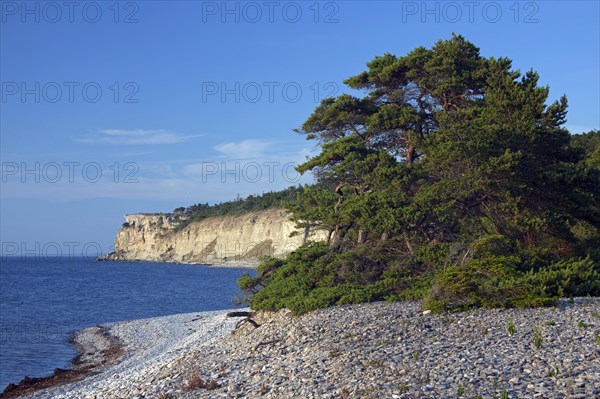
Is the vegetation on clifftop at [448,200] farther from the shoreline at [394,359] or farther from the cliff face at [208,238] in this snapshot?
the cliff face at [208,238]

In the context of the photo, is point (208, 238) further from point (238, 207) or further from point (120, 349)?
point (120, 349)

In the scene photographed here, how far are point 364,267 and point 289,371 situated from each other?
9709mm

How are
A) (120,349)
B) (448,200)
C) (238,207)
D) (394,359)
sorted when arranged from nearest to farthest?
(394,359), (448,200), (120,349), (238,207)

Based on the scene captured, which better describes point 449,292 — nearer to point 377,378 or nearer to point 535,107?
point 377,378

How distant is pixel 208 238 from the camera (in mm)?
125250

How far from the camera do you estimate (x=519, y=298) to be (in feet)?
52.5

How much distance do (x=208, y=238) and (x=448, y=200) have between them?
351 feet

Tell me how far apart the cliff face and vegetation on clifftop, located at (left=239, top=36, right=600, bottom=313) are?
179 ft

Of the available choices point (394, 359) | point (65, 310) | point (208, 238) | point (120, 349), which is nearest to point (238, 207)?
point (208, 238)

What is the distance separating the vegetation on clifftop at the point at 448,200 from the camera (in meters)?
18.8

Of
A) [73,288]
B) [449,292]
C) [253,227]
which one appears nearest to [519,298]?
[449,292]

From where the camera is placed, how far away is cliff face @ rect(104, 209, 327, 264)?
102250 millimetres

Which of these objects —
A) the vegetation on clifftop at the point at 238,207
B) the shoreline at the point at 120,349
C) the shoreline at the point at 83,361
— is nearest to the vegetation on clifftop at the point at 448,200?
the shoreline at the point at 120,349

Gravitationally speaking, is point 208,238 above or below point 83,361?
above
